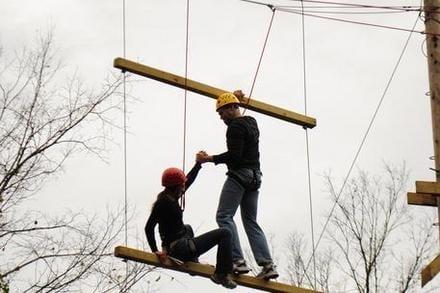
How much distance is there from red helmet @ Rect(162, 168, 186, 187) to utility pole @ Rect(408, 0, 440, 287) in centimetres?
199

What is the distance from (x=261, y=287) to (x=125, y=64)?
2257 millimetres

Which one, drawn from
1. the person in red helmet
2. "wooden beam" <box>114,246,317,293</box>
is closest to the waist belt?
the person in red helmet

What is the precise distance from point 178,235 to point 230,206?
505 millimetres

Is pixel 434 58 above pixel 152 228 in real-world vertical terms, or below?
above

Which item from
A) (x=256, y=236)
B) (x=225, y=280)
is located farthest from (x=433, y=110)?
(x=225, y=280)

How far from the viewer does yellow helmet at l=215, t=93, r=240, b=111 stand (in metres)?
7.05

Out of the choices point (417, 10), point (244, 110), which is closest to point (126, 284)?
point (244, 110)

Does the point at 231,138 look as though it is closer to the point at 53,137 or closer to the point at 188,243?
the point at 188,243

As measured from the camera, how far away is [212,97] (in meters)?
7.68

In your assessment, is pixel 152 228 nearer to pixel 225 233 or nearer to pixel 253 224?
pixel 225 233

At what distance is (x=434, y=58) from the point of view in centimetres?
764

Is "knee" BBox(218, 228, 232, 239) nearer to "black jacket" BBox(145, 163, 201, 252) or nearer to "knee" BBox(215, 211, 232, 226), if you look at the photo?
"knee" BBox(215, 211, 232, 226)

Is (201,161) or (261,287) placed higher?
(201,161)

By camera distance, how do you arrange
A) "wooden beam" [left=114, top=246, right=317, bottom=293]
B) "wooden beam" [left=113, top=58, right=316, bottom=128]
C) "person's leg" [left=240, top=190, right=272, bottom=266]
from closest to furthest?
"wooden beam" [left=114, top=246, right=317, bottom=293] → "person's leg" [left=240, top=190, right=272, bottom=266] → "wooden beam" [left=113, top=58, right=316, bottom=128]
